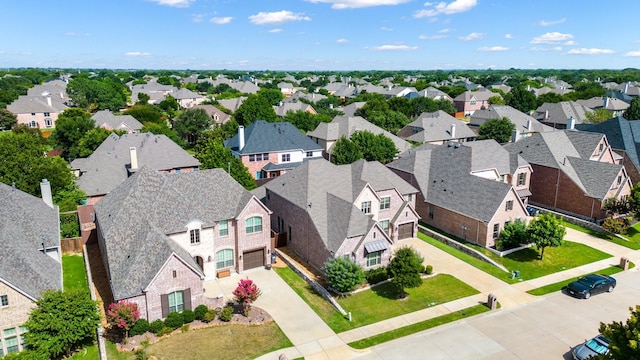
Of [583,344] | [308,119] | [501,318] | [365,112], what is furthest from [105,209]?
[365,112]

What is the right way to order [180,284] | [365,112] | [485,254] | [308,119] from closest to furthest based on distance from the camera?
[180,284] → [485,254] → [308,119] → [365,112]

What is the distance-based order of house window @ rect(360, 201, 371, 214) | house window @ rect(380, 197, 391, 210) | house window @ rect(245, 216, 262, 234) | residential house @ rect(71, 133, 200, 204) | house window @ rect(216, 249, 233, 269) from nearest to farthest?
→ house window @ rect(216, 249, 233, 269), house window @ rect(245, 216, 262, 234), house window @ rect(360, 201, 371, 214), house window @ rect(380, 197, 391, 210), residential house @ rect(71, 133, 200, 204)

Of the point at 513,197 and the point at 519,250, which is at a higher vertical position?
the point at 513,197

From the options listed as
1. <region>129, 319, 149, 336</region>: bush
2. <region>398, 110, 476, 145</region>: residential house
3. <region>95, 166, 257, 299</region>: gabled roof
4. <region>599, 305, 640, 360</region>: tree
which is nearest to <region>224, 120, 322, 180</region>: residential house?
<region>398, 110, 476, 145</region>: residential house

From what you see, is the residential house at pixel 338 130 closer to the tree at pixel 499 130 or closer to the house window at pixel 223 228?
the tree at pixel 499 130

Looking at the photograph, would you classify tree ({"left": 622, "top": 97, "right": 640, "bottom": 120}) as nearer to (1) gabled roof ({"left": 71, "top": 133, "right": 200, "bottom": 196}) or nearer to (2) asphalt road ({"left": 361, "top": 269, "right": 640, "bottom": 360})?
(2) asphalt road ({"left": 361, "top": 269, "right": 640, "bottom": 360})

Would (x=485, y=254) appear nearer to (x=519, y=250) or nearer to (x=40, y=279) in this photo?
(x=519, y=250)
